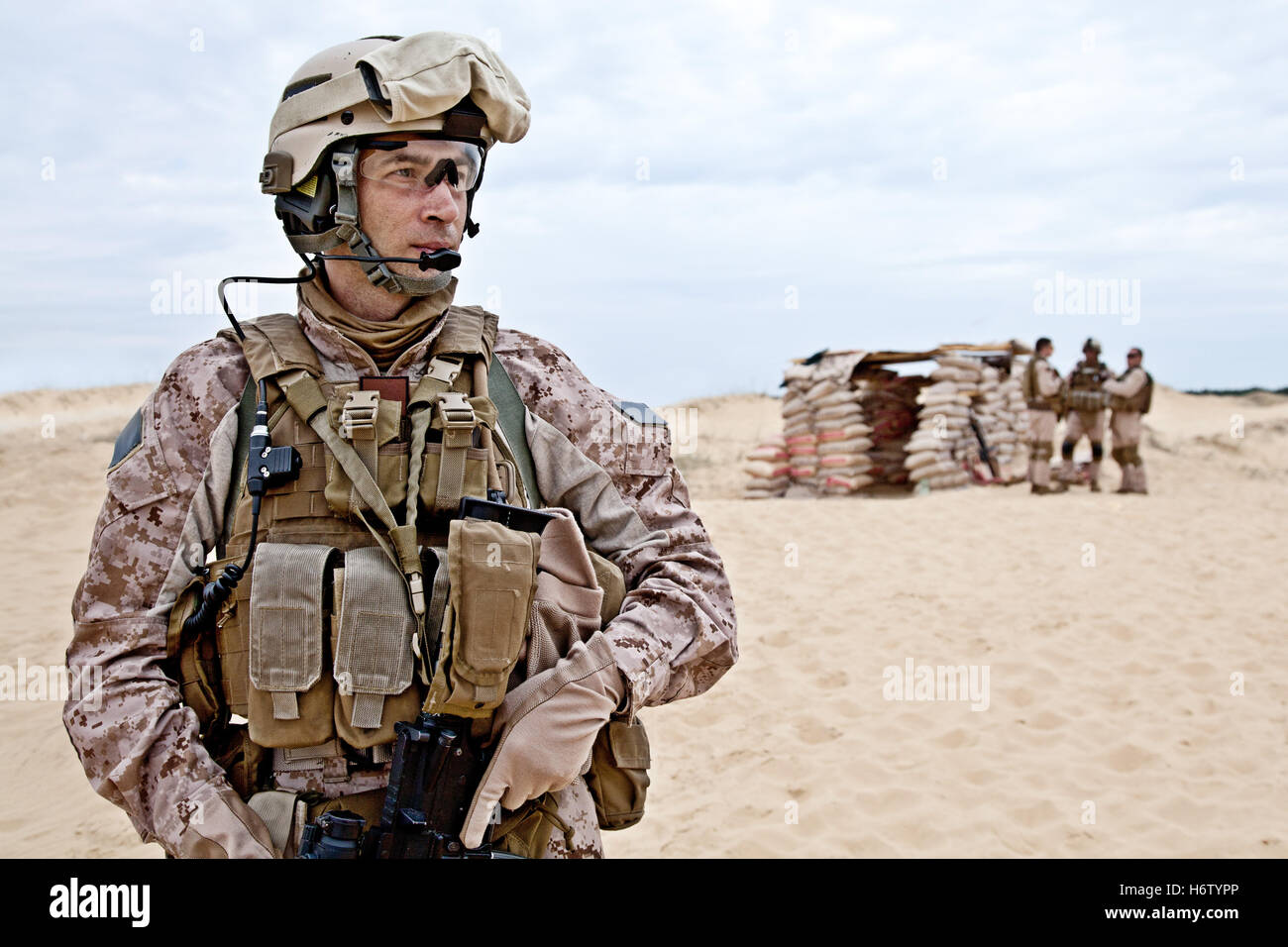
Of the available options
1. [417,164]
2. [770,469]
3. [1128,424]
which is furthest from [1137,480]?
[417,164]

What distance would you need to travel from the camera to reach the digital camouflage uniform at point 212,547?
174 centimetres

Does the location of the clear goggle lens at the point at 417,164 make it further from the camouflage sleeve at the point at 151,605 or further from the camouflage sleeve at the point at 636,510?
the camouflage sleeve at the point at 151,605

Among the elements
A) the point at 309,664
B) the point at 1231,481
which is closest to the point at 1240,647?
the point at 309,664

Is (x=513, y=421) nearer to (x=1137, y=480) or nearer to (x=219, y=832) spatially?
(x=219, y=832)

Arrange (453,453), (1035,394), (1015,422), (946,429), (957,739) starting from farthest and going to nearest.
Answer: (1015,422)
(946,429)
(1035,394)
(957,739)
(453,453)

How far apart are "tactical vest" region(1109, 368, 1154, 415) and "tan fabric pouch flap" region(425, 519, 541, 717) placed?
15290 mm

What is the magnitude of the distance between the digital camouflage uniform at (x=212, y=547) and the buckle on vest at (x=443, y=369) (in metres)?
0.07

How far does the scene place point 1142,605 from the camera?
29.3ft

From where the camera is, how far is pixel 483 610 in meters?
1.69

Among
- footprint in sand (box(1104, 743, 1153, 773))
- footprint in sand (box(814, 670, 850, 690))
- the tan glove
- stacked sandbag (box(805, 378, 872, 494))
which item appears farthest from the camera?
stacked sandbag (box(805, 378, 872, 494))

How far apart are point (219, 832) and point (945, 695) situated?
232 inches

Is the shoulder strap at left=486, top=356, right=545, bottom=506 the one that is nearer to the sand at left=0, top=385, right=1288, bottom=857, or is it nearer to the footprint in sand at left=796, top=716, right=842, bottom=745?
the sand at left=0, top=385, right=1288, bottom=857

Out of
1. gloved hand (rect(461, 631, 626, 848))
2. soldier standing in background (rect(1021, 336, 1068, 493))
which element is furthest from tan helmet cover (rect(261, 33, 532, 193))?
soldier standing in background (rect(1021, 336, 1068, 493))

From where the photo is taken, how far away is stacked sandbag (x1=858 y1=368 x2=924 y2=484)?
57.7 feet
